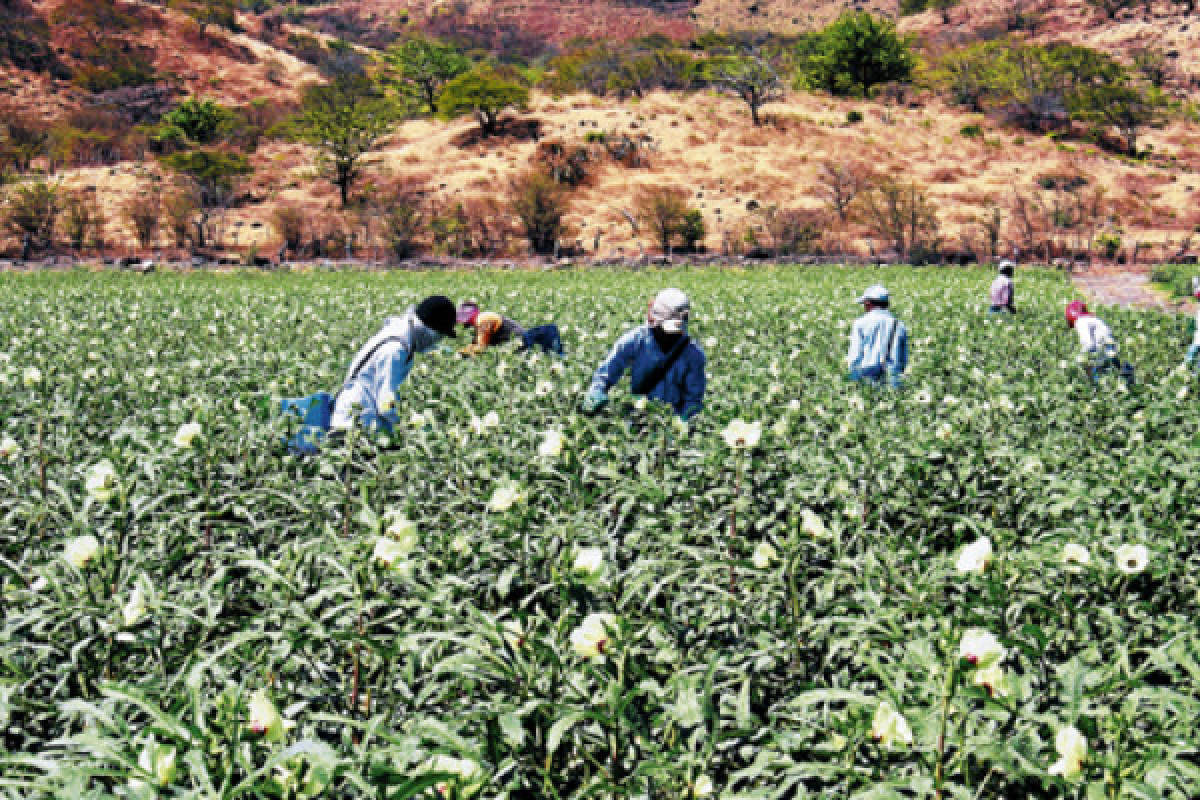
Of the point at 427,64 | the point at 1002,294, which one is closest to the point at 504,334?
the point at 1002,294

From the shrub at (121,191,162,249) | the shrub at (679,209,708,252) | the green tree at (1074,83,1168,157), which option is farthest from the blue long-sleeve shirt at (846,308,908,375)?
the green tree at (1074,83,1168,157)

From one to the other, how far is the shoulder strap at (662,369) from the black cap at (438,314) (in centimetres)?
131

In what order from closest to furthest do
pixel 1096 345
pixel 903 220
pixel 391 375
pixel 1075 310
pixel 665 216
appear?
pixel 391 375 → pixel 1096 345 → pixel 1075 310 → pixel 903 220 → pixel 665 216

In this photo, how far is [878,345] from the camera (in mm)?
7492

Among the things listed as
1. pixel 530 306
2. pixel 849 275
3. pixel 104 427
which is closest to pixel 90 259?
pixel 530 306

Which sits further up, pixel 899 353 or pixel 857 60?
pixel 857 60

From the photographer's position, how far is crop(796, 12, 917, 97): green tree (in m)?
70.2

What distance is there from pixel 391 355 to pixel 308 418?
0.61 m

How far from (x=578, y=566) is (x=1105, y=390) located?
5786mm

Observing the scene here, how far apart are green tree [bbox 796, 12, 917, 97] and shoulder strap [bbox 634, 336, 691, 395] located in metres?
74.1

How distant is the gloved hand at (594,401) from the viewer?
475cm

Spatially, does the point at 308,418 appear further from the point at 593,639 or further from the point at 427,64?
the point at 427,64

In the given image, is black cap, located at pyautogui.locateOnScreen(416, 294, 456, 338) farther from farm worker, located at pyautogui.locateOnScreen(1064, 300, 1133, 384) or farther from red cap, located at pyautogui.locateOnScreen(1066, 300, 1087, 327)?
red cap, located at pyautogui.locateOnScreen(1066, 300, 1087, 327)

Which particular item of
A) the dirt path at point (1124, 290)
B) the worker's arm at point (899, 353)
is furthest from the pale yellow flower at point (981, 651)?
the dirt path at point (1124, 290)
